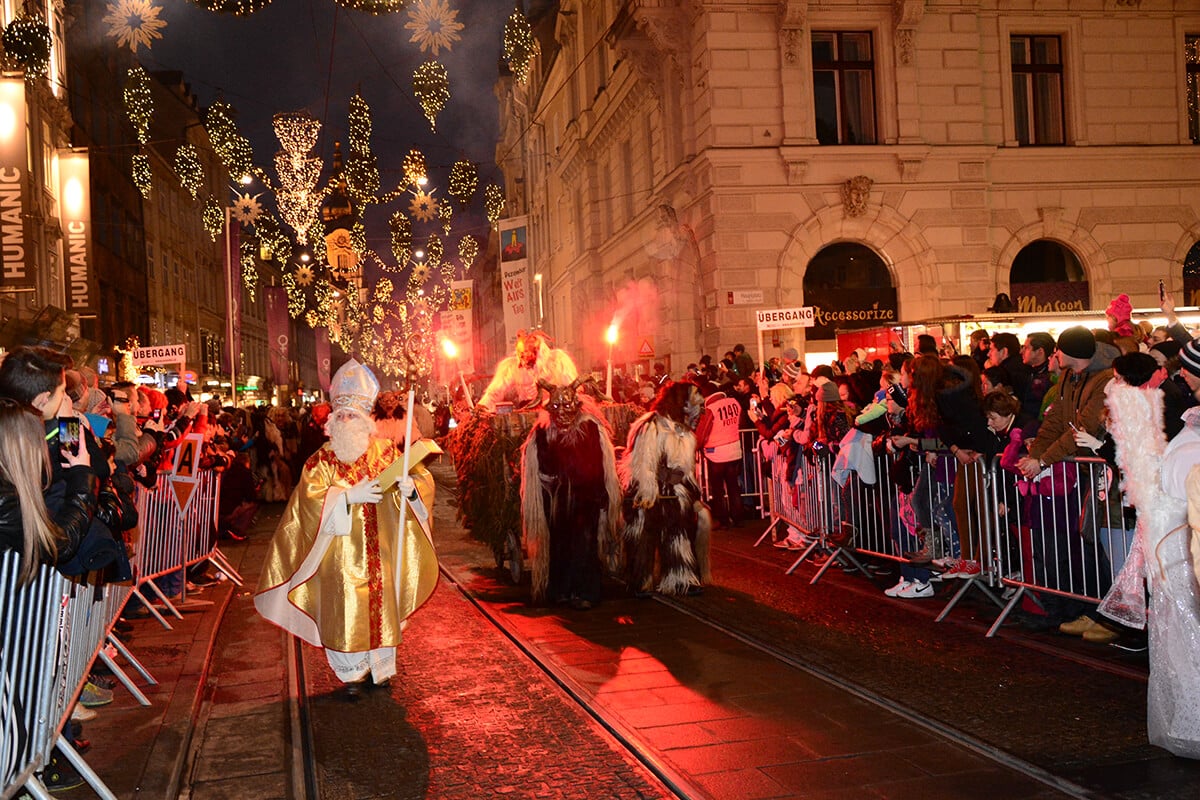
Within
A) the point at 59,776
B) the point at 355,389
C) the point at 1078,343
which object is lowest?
the point at 59,776

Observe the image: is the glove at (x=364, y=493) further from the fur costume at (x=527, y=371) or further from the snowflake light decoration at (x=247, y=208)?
the snowflake light decoration at (x=247, y=208)

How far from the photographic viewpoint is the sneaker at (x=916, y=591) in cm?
913

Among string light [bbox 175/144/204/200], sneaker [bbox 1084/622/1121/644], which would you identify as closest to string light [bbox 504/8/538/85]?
string light [bbox 175/144/204/200]

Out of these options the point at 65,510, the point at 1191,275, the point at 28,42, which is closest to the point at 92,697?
the point at 65,510

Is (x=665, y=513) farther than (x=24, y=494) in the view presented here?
Yes

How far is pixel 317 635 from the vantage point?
6.83 meters

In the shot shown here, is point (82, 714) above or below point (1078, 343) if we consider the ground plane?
below

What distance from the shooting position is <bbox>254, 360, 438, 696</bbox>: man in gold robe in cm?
673

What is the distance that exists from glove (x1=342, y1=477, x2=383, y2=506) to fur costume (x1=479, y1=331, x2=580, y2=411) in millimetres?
4057

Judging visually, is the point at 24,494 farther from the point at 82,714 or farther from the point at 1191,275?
the point at 1191,275

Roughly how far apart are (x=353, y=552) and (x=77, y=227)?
→ 24.4 meters

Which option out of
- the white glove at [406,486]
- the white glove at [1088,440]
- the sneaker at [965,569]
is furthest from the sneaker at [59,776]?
the white glove at [1088,440]

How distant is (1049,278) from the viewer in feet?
76.1

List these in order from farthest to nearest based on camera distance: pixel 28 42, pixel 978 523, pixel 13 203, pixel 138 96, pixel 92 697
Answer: pixel 13 203
pixel 28 42
pixel 138 96
pixel 978 523
pixel 92 697
